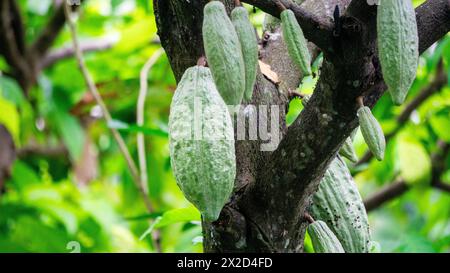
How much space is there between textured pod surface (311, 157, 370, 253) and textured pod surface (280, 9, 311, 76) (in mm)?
307

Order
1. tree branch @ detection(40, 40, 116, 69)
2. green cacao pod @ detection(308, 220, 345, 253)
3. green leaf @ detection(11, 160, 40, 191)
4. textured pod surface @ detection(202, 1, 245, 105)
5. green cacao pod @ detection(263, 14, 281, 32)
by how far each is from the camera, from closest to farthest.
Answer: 1. textured pod surface @ detection(202, 1, 245, 105)
2. green cacao pod @ detection(308, 220, 345, 253)
3. green cacao pod @ detection(263, 14, 281, 32)
4. green leaf @ detection(11, 160, 40, 191)
5. tree branch @ detection(40, 40, 116, 69)

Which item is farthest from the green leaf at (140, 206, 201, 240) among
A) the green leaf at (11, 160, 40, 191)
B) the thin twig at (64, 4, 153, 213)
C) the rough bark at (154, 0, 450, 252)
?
the green leaf at (11, 160, 40, 191)

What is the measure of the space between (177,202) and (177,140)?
7.03 feet

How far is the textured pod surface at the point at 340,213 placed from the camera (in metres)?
1.01

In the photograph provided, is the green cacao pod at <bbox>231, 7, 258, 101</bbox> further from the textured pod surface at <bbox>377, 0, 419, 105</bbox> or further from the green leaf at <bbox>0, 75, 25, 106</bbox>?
the green leaf at <bbox>0, 75, 25, 106</bbox>

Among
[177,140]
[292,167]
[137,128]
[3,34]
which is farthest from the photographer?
[3,34]

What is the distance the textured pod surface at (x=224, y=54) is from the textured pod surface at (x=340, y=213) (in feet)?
1.16

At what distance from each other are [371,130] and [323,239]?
0.22 m

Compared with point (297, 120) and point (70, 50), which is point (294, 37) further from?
point (70, 50)

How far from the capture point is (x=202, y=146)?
0.79 meters

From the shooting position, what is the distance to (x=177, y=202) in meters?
2.92

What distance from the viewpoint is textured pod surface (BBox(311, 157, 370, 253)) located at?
101cm
